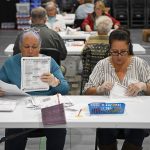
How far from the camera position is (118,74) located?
10.8ft

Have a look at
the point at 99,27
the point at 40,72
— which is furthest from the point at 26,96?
the point at 99,27

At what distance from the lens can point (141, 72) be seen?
10.8 ft

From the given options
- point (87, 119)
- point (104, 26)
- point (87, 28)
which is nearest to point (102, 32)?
point (104, 26)

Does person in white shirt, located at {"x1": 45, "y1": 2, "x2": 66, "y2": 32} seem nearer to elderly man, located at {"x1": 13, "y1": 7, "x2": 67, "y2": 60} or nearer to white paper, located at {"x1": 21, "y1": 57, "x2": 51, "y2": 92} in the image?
elderly man, located at {"x1": 13, "y1": 7, "x2": 67, "y2": 60}

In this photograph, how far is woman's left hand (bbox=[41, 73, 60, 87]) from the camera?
2939 mm

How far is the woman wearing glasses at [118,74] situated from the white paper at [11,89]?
542mm

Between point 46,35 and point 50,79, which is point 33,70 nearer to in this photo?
point 50,79

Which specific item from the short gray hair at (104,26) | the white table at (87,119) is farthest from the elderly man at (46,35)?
the white table at (87,119)

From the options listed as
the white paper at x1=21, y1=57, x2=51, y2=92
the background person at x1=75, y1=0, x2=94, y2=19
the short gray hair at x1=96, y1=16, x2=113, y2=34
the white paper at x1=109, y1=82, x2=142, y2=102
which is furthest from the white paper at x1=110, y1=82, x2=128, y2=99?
the background person at x1=75, y1=0, x2=94, y2=19

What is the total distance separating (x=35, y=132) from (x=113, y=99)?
640 mm

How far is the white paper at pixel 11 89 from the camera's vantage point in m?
2.93

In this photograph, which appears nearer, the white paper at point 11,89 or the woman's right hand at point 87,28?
the white paper at point 11,89

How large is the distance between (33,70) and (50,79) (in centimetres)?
14

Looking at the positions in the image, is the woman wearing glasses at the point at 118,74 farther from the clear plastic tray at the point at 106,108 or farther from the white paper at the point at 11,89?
the white paper at the point at 11,89
